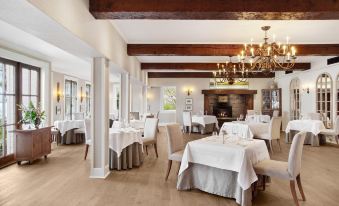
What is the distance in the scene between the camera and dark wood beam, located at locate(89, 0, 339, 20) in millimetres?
3465

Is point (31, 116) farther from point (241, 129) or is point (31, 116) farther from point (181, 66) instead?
point (181, 66)

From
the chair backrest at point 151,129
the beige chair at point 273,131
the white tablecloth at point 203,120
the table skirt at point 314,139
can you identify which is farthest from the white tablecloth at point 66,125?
the table skirt at point 314,139

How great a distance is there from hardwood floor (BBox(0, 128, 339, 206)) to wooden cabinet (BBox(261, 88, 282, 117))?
277 inches

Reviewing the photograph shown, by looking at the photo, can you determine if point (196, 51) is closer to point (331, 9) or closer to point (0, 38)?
point (331, 9)

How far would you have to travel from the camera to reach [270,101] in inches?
532

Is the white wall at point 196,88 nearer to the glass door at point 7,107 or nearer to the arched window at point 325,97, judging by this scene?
the arched window at point 325,97

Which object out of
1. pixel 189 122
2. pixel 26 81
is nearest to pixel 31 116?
pixel 26 81

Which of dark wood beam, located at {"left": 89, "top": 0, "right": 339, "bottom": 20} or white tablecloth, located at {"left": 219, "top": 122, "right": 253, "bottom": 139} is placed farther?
white tablecloth, located at {"left": 219, "top": 122, "right": 253, "bottom": 139}

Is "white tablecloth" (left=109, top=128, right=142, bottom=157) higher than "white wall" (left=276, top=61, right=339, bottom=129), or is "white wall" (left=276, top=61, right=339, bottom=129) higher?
"white wall" (left=276, top=61, right=339, bottom=129)

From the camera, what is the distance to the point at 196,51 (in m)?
6.77

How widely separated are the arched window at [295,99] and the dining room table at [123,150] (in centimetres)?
858

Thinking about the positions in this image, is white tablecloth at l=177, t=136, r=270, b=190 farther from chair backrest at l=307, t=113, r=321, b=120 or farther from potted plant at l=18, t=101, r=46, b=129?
chair backrest at l=307, t=113, r=321, b=120

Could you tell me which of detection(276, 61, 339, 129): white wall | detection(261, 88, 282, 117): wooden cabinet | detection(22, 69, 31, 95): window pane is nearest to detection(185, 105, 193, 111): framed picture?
detection(261, 88, 282, 117): wooden cabinet

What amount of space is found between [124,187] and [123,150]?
46.2 inches
